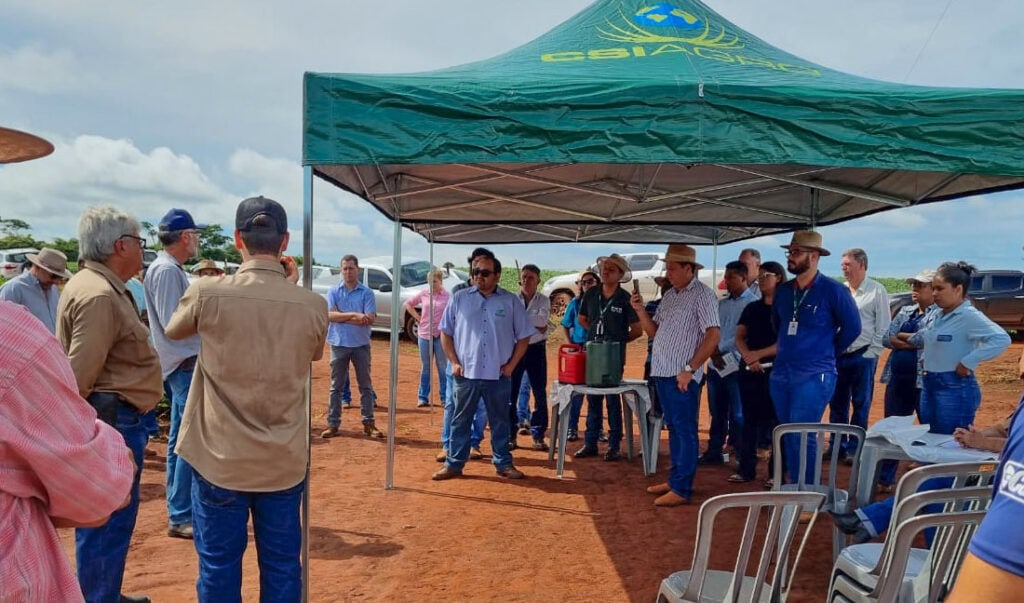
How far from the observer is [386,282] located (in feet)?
53.5

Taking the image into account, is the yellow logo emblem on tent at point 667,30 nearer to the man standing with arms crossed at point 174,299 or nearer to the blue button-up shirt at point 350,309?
the man standing with arms crossed at point 174,299

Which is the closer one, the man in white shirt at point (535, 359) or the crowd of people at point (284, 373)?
the crowd of people at point (284, 373)

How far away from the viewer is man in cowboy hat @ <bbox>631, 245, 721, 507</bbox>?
489 centimetres

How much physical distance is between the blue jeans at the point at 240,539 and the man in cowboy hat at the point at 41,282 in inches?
154

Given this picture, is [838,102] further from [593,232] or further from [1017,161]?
[593,232]

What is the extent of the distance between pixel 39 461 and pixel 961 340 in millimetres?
5096

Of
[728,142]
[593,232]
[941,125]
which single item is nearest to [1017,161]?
[941,125]

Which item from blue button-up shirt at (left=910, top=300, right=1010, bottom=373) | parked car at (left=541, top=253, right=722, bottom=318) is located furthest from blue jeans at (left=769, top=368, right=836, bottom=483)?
parked car at (left=541, top=253, right=722, bottom=318)

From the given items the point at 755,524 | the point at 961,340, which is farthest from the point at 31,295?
the point at 961,340

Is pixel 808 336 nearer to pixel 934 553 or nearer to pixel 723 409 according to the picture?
pixel 723 409

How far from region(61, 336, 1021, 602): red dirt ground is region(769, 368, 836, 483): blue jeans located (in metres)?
0.56

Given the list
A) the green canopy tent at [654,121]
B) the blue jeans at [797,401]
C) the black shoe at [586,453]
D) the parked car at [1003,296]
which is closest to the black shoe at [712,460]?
the black shoe at [586,453]

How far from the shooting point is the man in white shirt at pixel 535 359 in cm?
688

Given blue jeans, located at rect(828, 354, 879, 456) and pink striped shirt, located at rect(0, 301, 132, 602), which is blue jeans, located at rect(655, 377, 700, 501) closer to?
blue jeans, located at rect(828, 354, 879, 456)
